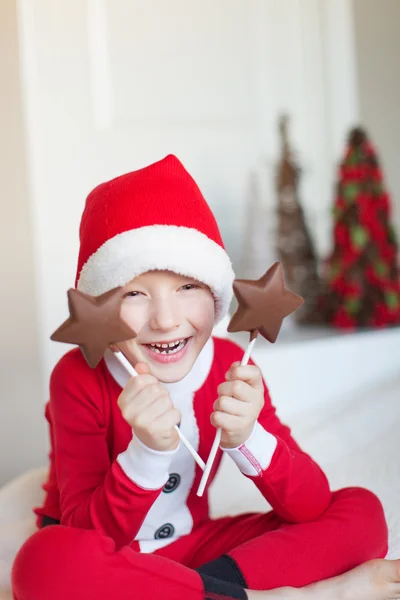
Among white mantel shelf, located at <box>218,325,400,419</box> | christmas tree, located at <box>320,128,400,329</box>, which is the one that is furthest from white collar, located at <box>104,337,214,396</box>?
christmas tree, located at <box>320,128,400,329</box>

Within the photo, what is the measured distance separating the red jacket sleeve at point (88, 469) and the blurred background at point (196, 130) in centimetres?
95

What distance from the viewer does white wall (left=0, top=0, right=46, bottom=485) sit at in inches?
73.8

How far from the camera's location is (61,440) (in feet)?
3.17

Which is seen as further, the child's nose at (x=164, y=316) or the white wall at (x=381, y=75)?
the white wall at (x=381, y=75)

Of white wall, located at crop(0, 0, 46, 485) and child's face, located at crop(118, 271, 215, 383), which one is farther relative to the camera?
white wall, located at crop(0, 0, 46, 485)

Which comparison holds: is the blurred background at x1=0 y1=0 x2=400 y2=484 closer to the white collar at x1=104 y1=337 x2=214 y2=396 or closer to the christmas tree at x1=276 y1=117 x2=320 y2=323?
the christmas tree at x1=276 y1=117 x2=320 y2=323

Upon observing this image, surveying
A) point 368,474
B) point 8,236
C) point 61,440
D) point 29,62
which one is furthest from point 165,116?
point 61,440

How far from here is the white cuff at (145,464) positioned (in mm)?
832

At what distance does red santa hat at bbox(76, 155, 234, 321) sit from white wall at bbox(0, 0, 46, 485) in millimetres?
956

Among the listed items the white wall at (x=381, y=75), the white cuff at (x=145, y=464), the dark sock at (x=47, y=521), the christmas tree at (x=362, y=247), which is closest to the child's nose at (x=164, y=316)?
the white cuff at (x=145, y=464)

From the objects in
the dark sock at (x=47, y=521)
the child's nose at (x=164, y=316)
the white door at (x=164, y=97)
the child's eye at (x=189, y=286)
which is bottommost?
the dark sock at (x=47, y=521)

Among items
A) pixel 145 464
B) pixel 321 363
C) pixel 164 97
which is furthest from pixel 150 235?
pixel 164 97

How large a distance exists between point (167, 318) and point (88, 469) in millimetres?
236

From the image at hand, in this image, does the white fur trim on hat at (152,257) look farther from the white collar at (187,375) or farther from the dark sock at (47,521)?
the dark sock at (47,521)
